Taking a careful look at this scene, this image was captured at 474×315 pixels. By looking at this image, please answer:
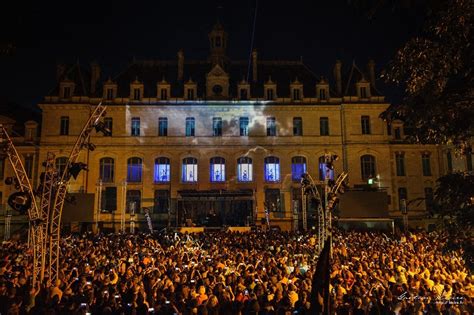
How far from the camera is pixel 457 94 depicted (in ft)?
23.7

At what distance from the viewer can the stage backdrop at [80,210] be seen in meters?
40.3

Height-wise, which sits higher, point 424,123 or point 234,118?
point 234,118

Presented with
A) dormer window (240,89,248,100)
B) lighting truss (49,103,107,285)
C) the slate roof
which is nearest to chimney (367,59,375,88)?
the slate roof

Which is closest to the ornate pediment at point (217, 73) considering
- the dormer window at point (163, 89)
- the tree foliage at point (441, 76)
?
the dormer window at point (163, 89)

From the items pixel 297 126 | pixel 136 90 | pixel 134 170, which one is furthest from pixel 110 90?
pixel 297 126

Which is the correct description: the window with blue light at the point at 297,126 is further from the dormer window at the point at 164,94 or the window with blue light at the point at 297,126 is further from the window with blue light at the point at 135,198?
the window with blue light at the point at 135,198

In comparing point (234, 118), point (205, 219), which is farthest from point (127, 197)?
point (234, 118)

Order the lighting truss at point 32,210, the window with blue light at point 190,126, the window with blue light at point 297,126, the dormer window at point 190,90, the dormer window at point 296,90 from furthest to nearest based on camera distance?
the dormer window at point 296,90 < the window with blue light at point 297,126 < the dormer window at point 190,90 < the window with blue light at point 190,126 < the lighting truss at point 32,210

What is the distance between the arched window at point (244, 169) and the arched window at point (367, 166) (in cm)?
1181

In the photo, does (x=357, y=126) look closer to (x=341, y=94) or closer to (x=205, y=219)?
(x=341, y=94)

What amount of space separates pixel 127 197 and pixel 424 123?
1585 inches

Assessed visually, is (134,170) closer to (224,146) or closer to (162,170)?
(162,170)

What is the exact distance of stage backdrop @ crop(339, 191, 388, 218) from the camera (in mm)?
40438

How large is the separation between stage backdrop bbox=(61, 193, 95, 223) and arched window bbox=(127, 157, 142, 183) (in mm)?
4822
